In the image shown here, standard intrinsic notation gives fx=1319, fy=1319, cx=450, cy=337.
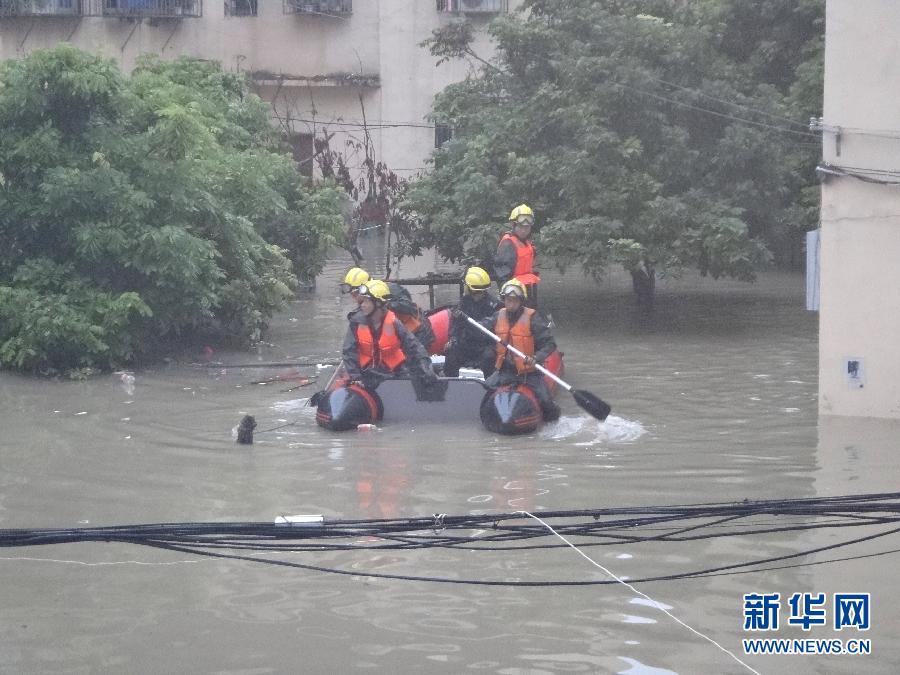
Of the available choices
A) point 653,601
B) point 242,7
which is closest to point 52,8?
point 242,7

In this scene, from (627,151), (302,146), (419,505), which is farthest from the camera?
(302,146)

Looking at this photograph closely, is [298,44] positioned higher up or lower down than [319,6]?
lower down

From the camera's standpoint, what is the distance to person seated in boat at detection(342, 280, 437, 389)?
510 inches

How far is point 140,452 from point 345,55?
1892 centimetres

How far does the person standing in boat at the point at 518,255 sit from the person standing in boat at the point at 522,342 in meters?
2.78

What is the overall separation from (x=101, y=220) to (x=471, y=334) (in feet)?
17.2

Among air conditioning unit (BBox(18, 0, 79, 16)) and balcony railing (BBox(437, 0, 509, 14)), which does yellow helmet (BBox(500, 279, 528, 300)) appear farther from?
air conditioning unit (BBox(18, 0, 79, 16))

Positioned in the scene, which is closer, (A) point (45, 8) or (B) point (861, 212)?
(B) point (861, 212)

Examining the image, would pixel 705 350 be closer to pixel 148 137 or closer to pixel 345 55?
pixel 148 137

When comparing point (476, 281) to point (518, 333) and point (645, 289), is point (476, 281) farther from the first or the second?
point (645, 289)

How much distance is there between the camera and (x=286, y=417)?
44.7 ft

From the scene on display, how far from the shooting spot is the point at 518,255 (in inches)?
632

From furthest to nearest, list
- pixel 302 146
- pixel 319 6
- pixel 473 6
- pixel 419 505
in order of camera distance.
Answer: pixel 302 146 < pixel 319 6 < pixel 473 6 < pixel 419 505

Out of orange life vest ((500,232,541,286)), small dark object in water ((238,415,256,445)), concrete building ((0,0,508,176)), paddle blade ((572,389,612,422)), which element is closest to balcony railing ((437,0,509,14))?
concrete building ((0,0,508,176))
